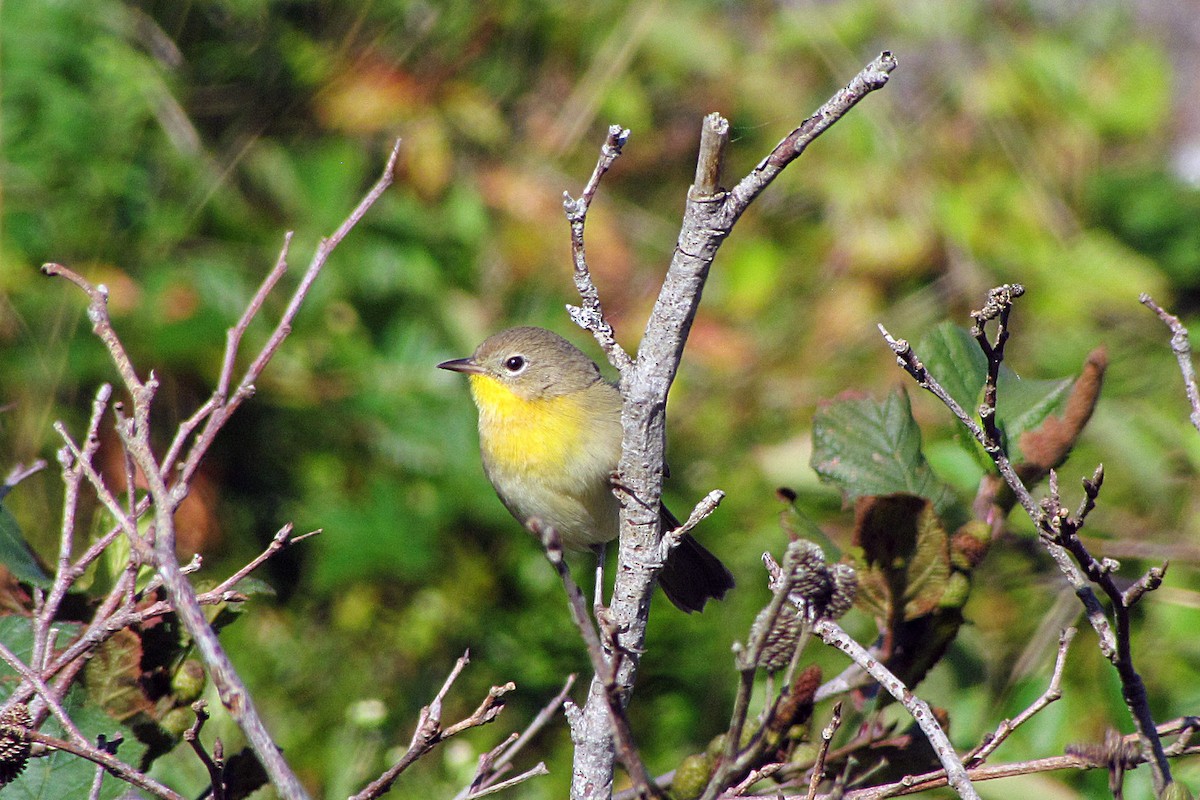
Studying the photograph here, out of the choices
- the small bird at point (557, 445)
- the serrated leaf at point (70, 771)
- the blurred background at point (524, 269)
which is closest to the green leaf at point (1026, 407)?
the blurred background at point (524, 269)

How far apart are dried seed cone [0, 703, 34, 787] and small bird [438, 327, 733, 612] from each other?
1663mm

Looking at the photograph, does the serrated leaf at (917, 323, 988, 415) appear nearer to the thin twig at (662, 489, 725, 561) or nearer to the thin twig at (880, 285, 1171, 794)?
the thin twig at (880, 285, 1171, 794)

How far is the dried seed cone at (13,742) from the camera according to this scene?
144cm

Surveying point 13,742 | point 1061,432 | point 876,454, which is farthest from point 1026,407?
point 13,742

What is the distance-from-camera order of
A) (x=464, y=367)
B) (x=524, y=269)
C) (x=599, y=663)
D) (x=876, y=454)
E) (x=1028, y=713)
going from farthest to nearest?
1. (x=524, y=269)
2. (x=464, y=367)
3. (x=876, y=454)
4. (x=1028, y=713)
5. (x=599, y=663)

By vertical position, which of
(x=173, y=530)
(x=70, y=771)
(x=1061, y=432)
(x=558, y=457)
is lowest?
(x=70, y=771)

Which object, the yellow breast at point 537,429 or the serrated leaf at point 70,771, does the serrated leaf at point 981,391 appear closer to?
the yellow breast at point 537,429

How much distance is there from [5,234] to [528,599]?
207 centimetres

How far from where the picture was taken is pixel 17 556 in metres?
1.78

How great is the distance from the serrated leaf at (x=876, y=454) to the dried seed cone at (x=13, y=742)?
1.28m

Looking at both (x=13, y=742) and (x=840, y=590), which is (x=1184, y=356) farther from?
(x=13, y=742)

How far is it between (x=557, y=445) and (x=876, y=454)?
1.21 m

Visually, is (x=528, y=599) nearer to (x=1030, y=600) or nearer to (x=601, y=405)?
(x=601, y=405)

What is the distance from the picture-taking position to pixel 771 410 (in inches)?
176
